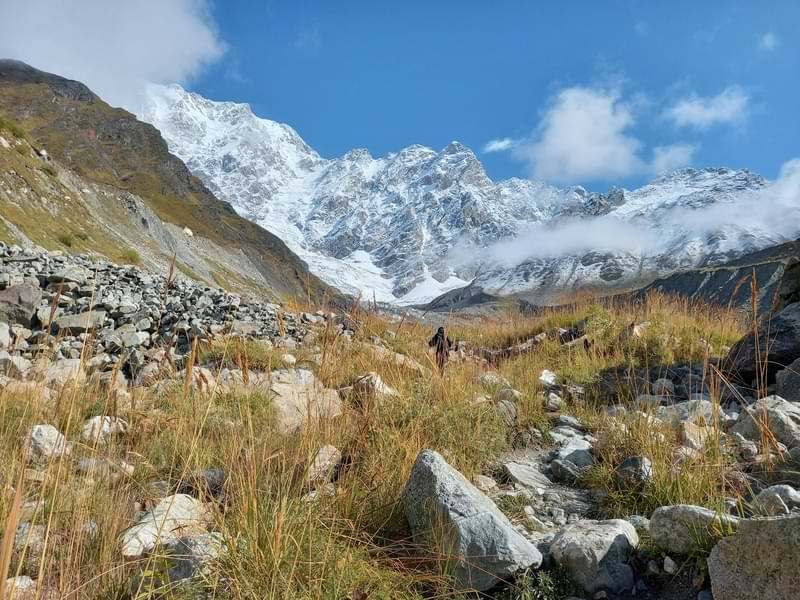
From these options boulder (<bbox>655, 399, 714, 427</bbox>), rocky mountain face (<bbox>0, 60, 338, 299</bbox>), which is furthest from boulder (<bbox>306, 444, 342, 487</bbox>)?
boulder (<bbox>655, 399, 714, 427</bbox>)

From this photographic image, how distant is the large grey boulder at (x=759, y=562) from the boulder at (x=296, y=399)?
7.01 feet

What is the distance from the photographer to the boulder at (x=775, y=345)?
5.53m

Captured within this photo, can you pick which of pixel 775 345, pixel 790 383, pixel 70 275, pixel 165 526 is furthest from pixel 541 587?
pixel 70 275

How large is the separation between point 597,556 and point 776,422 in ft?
8.02

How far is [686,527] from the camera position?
2.17 meters

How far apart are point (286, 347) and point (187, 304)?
3435 mm

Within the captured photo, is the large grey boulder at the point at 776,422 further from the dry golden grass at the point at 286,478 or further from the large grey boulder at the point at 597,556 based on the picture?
the large grey boulder at the point at 597,556

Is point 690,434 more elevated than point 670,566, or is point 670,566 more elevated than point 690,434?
point 690,434

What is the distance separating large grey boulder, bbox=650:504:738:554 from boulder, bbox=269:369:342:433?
193 cm

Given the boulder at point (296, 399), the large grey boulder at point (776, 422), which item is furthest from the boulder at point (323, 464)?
the large grey boulder at point (776, 422)

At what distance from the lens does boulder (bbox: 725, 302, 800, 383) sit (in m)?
5.53

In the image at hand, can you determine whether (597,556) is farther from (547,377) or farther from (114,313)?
(114,313)

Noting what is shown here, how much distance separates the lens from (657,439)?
3.32 metres

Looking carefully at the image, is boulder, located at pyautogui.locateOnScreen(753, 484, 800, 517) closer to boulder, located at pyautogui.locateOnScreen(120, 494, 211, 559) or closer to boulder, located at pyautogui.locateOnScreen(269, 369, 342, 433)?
boulder, located at pyautogui.locateOnScreen(269, 369, 342, 433)
